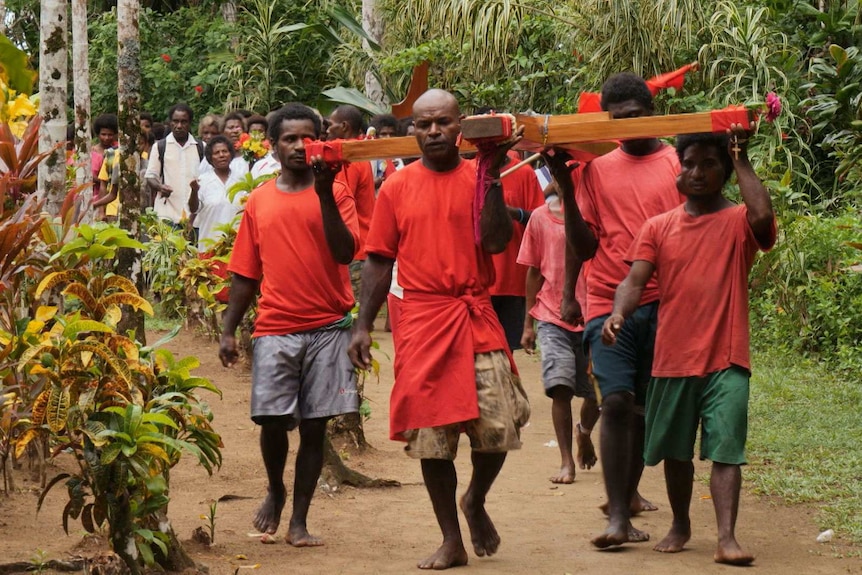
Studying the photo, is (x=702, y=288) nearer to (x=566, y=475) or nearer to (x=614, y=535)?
(x=614, y=535)

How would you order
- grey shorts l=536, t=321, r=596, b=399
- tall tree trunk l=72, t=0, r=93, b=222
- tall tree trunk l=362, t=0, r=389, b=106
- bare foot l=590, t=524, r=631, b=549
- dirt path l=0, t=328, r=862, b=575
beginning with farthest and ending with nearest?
tall tree trunk l=362, t=0, r=389, b=106
tall tree trunk l=72, t=0, r=93, b=222
grey shorts l=536, t=321, r=596, b=399
bare foot l=590, t=524, r=631, b=549
dirt path l=0, t=328, r=862, b=575

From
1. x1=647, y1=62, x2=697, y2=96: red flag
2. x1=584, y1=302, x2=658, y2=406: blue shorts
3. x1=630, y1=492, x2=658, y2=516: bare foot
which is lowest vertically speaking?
x1=630, y1=492, x2=658, y2=516: bare foot

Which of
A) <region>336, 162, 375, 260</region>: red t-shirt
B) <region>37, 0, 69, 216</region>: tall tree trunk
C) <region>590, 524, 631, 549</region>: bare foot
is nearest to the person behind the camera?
<region>590, 524, 631, 549</region>: bare foot

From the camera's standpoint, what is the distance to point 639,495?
681cm

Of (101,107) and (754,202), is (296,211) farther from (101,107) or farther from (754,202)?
(101,107)

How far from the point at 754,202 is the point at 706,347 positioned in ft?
2.11

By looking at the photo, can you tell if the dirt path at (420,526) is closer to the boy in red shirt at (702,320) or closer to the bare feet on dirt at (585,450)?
the bare feet on dirt at (585,450)

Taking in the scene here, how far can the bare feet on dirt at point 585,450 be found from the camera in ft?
24.9

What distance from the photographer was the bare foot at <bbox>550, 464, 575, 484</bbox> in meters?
7.42

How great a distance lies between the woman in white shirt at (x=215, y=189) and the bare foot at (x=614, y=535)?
664 cm

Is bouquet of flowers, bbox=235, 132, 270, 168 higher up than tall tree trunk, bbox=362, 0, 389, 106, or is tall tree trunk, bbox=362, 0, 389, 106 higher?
tall tree trunk, bbox=362, 0, 389, 106

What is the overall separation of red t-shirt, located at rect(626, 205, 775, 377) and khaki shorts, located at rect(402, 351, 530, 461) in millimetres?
653

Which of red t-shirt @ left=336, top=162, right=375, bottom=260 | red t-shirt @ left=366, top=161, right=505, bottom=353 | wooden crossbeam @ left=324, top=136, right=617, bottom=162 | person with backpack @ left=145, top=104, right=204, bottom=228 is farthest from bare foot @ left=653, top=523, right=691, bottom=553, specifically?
person with backpack @ left=145, top=104, right=204, bottom=228

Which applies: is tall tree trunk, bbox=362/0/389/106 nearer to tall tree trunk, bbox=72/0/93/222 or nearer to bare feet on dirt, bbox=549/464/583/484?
tall tree trunk, bbox=72/0/93/222
